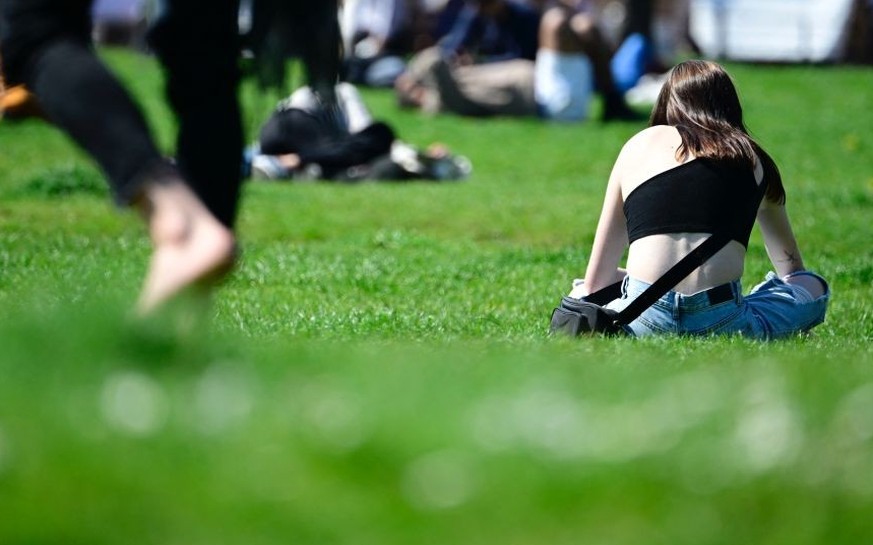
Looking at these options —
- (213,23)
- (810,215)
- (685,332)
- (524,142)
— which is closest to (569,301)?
(685,332)

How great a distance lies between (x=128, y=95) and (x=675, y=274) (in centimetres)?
256

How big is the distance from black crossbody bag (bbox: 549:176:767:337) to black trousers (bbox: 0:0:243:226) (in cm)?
194

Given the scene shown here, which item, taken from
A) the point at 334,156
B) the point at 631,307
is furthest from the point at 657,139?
the point at 334,156

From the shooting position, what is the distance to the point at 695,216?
17.7 ft

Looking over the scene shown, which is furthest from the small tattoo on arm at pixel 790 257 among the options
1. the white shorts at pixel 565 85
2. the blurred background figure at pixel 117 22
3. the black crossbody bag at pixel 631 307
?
the blurred background figure at pixel 117 22

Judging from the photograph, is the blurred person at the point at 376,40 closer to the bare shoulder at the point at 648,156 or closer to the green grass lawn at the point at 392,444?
the bare shoulder at the point at 648,156

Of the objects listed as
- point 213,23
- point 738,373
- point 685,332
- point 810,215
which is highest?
point 213,23

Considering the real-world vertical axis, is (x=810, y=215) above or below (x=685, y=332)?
below

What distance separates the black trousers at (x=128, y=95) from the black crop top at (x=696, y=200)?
2172 mm

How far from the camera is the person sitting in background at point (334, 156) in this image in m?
12.0

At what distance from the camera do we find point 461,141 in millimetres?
15406

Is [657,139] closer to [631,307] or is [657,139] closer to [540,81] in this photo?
[631,307]

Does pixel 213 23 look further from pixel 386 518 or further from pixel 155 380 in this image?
pixel 386 518

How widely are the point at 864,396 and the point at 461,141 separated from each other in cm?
1274
